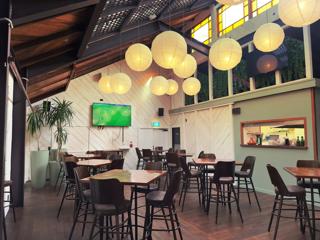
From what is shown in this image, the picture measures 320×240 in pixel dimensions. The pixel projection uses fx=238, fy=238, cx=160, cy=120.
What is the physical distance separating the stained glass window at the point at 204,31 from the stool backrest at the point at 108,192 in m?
6.94

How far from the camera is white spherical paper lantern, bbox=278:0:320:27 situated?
7.90 feet

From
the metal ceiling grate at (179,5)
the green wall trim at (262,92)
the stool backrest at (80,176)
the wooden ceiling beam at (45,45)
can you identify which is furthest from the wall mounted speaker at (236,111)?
the stool backrest at (80,176)

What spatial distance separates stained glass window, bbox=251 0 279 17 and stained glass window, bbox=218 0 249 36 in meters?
0.23

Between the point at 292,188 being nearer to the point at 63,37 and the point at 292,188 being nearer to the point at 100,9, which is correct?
the point at 100,9

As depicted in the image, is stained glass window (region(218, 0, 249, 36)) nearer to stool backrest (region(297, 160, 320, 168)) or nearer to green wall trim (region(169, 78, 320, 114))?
green wall trim (region(169, 78, 320, 114))

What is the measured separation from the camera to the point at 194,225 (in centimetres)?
360

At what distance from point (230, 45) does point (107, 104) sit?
6533 mm

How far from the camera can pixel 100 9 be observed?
2826 millimetres

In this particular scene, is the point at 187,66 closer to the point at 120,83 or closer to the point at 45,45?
the point at 120,83

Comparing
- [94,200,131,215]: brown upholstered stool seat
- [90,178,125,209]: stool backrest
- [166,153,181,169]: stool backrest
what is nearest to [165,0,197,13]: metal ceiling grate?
[166,153,181,169]: stool backrest

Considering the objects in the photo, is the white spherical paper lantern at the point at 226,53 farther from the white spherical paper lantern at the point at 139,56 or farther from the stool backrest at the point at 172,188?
the stool backrest at the point at 172,188

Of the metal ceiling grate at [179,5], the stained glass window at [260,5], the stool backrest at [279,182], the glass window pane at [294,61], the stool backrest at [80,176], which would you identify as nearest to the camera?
the stool backrest at [80,176]

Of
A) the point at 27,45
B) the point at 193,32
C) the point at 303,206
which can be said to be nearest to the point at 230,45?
the point at 303,206

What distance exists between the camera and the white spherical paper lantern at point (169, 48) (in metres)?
3.09
